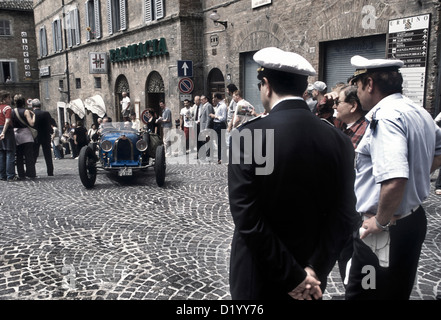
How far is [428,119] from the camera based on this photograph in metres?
2.15

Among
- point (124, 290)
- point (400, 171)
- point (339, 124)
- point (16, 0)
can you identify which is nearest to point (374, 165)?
point (400, 171)

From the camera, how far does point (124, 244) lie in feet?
14.5

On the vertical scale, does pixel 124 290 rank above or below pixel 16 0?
below

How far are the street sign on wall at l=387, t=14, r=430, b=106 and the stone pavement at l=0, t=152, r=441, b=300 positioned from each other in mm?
2623

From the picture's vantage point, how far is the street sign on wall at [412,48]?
290 inches

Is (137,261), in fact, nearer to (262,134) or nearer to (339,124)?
(339,124)

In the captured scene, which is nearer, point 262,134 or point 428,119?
point 262,134

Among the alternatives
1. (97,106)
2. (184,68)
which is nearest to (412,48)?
(184,68)

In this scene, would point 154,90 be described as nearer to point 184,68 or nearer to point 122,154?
point 184,68

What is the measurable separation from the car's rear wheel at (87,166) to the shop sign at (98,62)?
1356cm

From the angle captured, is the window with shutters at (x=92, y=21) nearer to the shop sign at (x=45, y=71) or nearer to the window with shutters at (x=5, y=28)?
the shop sign at (x=45, y=71)

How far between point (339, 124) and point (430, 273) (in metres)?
1.61

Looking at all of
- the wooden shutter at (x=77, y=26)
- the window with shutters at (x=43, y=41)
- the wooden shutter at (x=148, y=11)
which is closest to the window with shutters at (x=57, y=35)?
the window with shutters at (x=43, y=41)

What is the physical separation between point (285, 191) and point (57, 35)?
2897 centimetres
